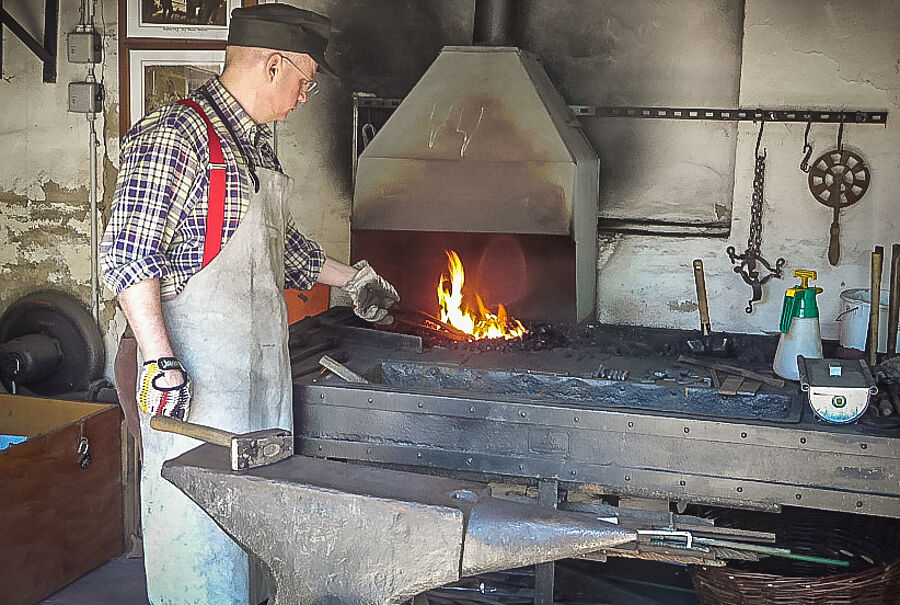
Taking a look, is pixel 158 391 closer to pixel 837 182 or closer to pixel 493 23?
pixel 493 23

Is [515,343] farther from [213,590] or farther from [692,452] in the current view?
[213,590]

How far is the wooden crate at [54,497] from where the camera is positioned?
3084 millimetres

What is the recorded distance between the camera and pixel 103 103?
437cm

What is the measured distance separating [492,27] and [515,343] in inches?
47.8

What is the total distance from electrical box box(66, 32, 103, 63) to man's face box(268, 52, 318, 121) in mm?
2197

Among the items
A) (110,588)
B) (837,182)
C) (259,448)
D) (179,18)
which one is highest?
(179,18)

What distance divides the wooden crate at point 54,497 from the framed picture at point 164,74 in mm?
1402

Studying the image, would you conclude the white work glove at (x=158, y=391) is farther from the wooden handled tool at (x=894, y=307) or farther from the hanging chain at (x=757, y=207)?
the hanging chain at (x=757, y=207)

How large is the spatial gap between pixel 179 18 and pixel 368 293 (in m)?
1.88

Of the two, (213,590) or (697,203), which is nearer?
(213,590)

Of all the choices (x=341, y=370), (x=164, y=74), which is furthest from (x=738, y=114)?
(x=164, y=74)

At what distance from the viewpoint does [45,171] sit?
446cm

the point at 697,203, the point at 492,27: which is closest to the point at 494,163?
the point at 492,27

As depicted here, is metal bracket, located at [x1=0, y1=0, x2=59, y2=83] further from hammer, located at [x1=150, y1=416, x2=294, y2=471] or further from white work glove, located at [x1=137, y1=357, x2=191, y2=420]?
hammer, located at [x1=150, y1=416, x2=294, y2=471]
